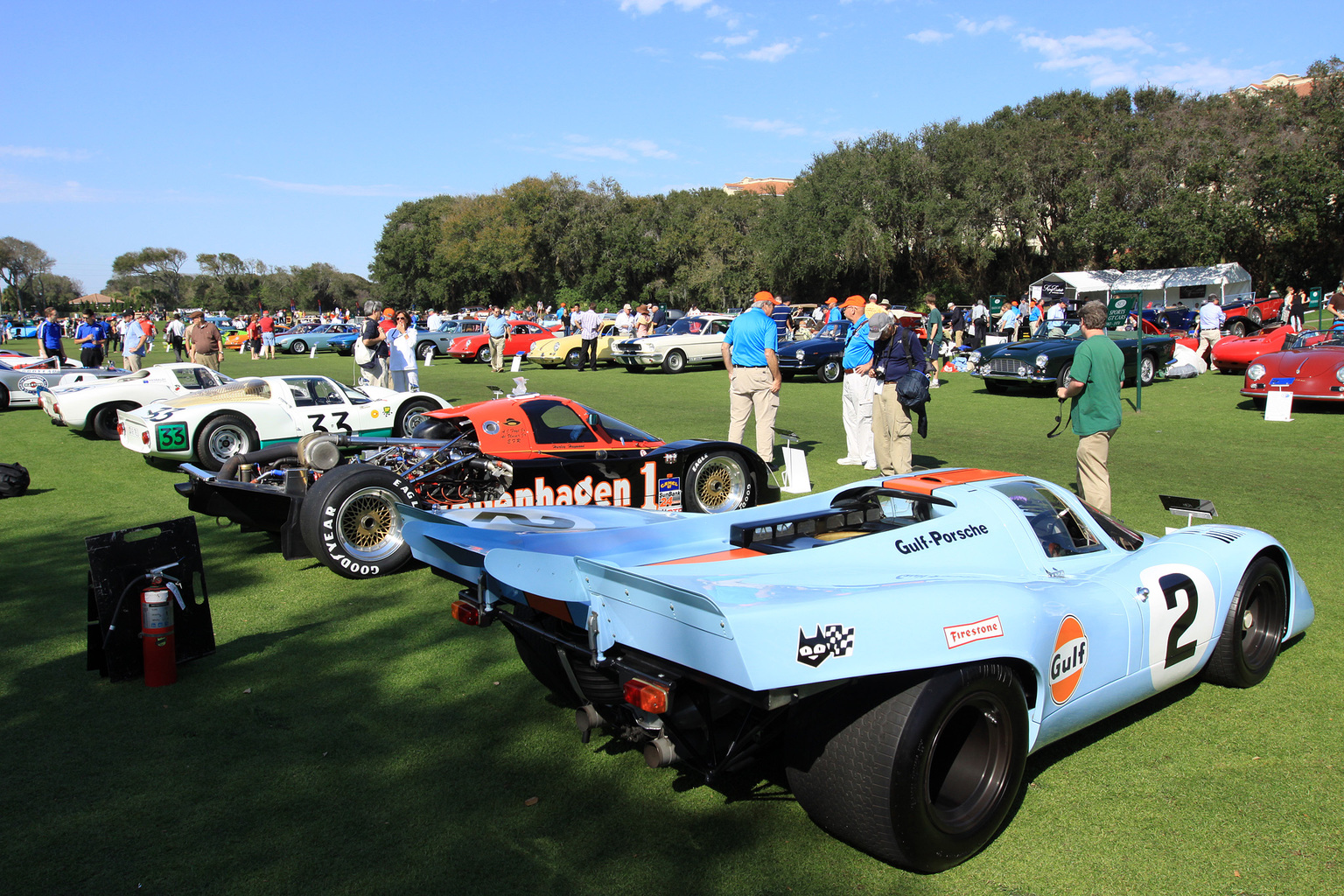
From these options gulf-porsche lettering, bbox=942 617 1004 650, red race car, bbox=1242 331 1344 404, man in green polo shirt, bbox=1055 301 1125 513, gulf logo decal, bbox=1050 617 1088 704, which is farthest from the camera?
red race car, bbox=1242 331 1344 404

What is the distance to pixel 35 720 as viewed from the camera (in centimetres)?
406

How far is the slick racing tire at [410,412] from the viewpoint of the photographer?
1159 centimetres

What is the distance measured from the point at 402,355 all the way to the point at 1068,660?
41.3 feet

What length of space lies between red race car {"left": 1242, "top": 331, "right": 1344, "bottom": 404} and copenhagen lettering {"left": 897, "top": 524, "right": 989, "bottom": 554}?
1251cm

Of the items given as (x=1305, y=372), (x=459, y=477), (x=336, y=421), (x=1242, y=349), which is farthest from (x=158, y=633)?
(x=1242, y=349)

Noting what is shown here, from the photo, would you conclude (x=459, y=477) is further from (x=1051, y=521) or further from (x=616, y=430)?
(x=1051, y=521)

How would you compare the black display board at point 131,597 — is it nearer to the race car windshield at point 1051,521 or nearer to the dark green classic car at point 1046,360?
the race car windshield at point 1051,521

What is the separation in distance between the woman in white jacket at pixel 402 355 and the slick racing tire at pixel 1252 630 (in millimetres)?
12275

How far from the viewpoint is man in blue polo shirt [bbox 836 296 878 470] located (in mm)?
9891

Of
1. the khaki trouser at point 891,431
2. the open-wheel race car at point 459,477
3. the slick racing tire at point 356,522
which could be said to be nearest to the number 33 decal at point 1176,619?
the open-wheel race car at point 459,477

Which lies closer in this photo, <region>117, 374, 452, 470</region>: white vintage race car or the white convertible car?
<region>117, 374, 452, 470</region>: white vintage race car

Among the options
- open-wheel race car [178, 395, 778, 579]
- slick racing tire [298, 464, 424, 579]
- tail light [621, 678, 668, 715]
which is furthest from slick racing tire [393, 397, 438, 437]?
tail light [621, 678, 668, 715]

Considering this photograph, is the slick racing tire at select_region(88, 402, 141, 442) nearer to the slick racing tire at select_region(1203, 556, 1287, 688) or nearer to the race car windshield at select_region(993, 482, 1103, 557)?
the race car windshield at select_region(993, 482, 1103, 557)

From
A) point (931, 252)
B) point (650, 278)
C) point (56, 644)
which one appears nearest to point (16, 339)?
point (650, 278)
